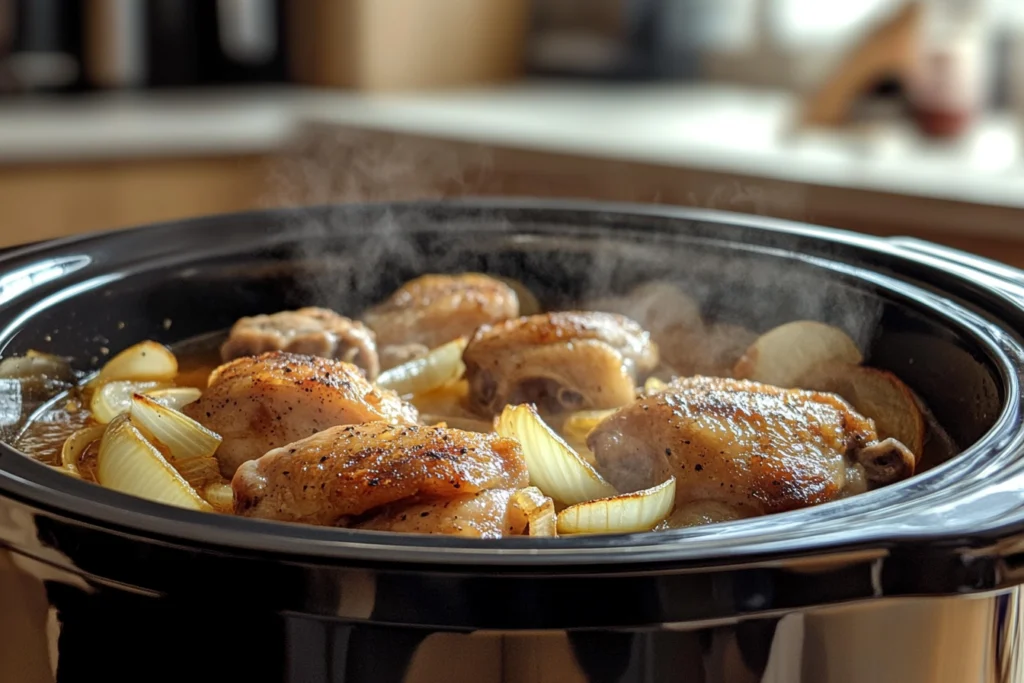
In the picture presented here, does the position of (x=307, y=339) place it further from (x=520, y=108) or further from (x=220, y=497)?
(x=520, y=108)

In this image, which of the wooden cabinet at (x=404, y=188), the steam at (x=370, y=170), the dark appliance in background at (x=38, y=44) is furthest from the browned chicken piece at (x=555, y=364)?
the dark appliance in background at (x=38, y=44)

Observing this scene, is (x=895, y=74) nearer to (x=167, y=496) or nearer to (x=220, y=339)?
(x=220, y=339)

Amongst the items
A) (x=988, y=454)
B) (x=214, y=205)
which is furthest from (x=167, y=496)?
(x=214, y=205)

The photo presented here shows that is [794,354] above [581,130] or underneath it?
above

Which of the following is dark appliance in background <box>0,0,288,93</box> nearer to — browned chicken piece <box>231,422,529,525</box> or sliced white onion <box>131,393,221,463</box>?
sliced white onion <box>131,393,221,463</box>

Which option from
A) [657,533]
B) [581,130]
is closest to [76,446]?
[657,533]
